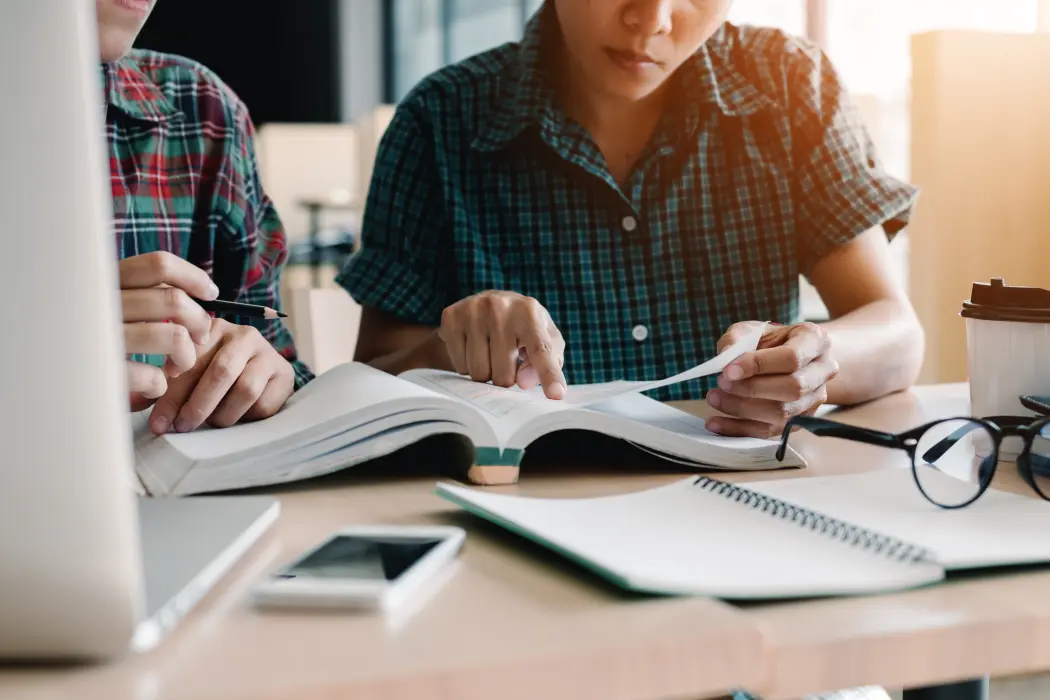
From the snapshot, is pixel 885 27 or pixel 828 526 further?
pixel 885 27

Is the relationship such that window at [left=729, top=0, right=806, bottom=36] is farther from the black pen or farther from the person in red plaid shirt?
the black pen

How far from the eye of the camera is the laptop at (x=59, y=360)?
0.98 ft

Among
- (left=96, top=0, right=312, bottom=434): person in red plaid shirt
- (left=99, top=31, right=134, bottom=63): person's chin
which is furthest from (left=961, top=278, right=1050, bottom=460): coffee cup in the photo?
(left=99, top=31, right=134, bottom=63): person's chin

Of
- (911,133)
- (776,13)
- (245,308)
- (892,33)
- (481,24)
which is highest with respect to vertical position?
(481,24)

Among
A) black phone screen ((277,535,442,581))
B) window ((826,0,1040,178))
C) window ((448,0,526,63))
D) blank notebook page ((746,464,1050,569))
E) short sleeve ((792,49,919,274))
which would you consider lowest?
blank notebook page ((746,464,1050,569))

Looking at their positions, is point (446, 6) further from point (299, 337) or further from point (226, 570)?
point (226, 570)

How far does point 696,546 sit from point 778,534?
0.16 ft

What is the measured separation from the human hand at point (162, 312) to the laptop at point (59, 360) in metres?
0.32

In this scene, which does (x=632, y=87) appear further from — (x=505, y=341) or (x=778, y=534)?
(x=778, y=534)

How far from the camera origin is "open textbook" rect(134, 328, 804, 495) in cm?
62

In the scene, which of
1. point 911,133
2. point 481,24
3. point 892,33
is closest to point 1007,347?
point 911,133

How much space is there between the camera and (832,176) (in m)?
1.22

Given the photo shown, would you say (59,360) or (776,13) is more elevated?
(776,13)

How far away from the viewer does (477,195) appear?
1.27 meters
